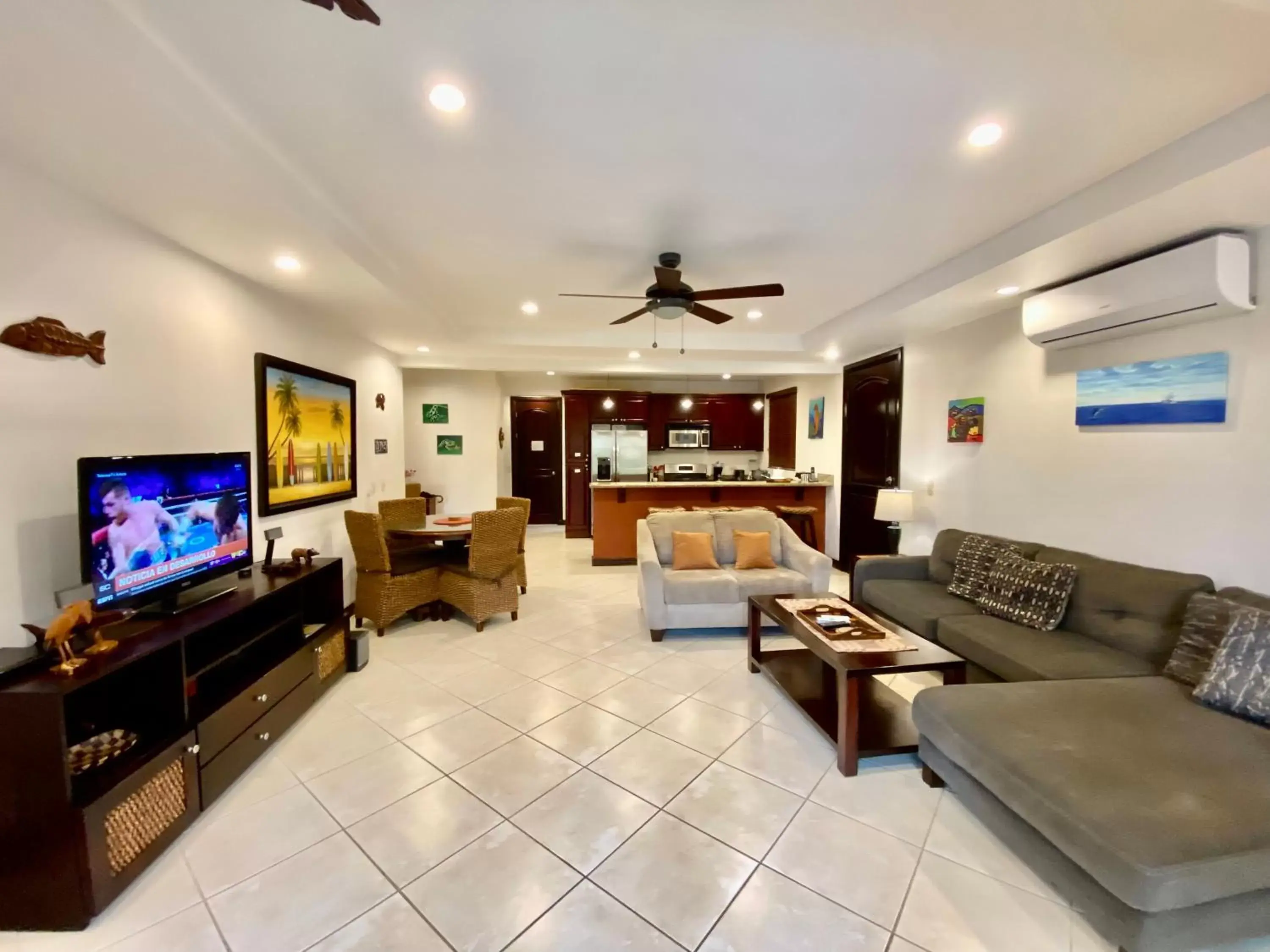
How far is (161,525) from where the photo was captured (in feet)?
7.00

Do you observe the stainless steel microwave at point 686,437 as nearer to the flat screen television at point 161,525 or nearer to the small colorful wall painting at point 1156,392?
the small colorful wall painting at point 1156,392

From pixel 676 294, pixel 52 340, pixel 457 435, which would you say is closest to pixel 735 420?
pixel 457 435

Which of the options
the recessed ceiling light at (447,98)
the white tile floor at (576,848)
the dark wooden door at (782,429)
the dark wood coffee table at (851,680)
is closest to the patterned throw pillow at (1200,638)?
the dark wood coffee table at (851,680)

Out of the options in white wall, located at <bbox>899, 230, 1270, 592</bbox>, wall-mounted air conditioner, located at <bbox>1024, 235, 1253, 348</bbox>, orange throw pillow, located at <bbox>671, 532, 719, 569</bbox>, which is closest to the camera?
wall-mounted air conditioner, located at <bbox>1024, 235, 1253, 348</bbox>

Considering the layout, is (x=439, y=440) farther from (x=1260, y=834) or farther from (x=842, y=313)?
(x=1260, y=834)

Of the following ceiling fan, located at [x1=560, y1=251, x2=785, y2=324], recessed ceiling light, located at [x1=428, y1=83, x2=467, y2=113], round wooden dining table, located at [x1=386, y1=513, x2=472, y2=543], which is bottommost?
round wooden dining table, located at [x1=386, y1=513, x2=472, y2=543]

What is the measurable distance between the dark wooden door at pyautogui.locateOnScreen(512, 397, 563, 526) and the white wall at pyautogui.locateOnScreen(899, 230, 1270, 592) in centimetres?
537

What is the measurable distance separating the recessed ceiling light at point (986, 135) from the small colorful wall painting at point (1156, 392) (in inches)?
68.0

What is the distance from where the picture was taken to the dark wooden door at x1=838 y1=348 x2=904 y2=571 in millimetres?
5141

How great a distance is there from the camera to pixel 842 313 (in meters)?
4.63

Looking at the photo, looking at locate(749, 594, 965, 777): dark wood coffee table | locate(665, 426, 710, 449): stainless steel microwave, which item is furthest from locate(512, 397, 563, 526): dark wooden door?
locate(749, 594, 965, 777): dark wood coffee table

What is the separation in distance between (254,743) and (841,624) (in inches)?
115

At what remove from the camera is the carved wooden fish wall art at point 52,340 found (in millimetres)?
1807

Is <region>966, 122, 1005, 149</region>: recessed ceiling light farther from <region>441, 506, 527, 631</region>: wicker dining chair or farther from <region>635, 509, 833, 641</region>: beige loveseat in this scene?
<region>441, 506, 527, 631</region>: wicker dining chair
